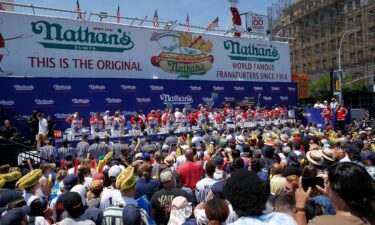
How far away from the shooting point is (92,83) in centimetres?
2028

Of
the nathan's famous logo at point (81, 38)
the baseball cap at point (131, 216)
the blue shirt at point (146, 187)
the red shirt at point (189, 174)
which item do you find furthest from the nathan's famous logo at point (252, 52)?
the baseball cap at point (131, 216)

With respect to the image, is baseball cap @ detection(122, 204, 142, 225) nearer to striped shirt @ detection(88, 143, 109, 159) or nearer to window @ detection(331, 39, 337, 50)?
striped shirt @ detection(88, 143, 109, 159)

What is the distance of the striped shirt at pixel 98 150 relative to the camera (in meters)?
11.4

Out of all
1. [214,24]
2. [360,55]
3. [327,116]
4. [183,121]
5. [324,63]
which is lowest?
[327,116]

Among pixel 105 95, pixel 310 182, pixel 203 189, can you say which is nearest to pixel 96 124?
pixel 105 95

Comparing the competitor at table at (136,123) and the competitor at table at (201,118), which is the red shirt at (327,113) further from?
the competitor at table at (136,123)

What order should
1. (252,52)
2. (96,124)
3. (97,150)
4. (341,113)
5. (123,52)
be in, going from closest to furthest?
(97,150) < (96,124) < (341,113) < (123,52) < (252,52)

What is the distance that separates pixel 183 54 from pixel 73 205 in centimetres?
2275

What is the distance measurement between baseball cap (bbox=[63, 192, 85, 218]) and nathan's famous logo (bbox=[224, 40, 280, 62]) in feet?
83.7

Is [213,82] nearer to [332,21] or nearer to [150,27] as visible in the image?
[150,27]

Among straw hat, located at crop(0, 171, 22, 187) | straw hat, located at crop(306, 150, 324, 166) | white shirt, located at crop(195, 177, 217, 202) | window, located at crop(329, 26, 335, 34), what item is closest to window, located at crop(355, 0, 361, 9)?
window, located at crop(329, 26, 335, 34)

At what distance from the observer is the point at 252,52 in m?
29.9

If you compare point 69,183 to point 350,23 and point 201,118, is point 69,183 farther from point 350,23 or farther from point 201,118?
point 350,23

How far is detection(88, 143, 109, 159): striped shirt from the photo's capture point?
1143cm
